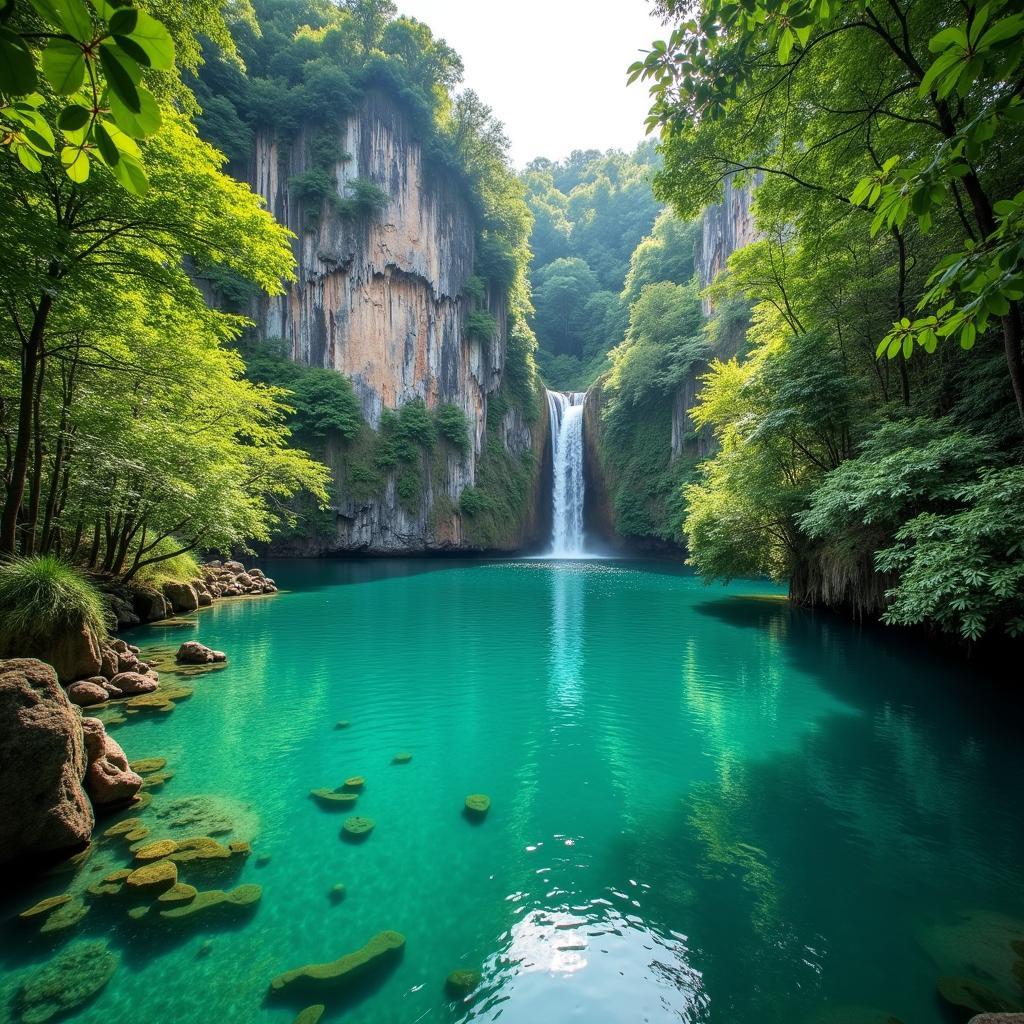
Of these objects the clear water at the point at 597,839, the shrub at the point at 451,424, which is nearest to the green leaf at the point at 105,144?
the clear water at the point at 597,839

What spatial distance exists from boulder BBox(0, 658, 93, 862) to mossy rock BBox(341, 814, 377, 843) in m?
1.53

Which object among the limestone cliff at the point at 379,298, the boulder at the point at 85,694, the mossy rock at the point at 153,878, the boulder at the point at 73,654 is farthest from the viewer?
the limestone cliff at the point at 379,298

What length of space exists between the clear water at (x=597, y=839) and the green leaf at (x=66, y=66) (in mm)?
3185

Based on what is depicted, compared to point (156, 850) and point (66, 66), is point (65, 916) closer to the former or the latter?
point (156, 850)

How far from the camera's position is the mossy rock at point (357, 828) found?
3494 mm

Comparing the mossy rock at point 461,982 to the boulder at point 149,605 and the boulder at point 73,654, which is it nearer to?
the boulder at point 73,654

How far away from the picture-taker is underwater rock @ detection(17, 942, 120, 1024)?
7.07 ft

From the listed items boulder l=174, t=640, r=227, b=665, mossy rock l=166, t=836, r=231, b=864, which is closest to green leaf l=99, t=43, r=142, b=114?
mossy rock l=166, t=836, r=231, b=864

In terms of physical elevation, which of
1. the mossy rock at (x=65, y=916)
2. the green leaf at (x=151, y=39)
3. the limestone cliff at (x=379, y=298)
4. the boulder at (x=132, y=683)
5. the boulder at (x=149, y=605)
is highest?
the limestone cliff at (x=379, y=298)

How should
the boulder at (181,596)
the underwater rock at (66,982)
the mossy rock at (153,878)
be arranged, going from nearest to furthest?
the underwater rock at (66,982), the mossy rock at (153,878), the boulder at (181,596)

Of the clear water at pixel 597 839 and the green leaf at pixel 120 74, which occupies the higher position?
the green leaf at pixel 120 74

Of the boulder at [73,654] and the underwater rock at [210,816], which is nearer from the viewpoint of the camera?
the underwater rock at [210,816]

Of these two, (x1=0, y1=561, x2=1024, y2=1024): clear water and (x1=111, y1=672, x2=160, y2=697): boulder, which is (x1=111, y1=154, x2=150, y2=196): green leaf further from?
(x1=111, y1=672, x2=160, y2=697): boulder

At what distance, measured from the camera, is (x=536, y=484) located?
109 feet
